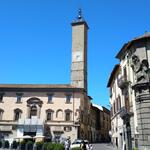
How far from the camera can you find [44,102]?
5169 centimetres

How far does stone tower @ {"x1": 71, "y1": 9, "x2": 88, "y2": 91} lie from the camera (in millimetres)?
58697

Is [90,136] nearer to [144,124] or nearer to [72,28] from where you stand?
[72,28]

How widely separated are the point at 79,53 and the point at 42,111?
17753 mm

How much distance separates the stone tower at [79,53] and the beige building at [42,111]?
17.3 ft

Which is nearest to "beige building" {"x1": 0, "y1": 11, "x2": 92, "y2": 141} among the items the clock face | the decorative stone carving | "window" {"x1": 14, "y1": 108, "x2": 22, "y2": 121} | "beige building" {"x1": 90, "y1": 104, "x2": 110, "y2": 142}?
"window" {"x1": 14, "y1": 108, "x2": 22, "y2": 121}

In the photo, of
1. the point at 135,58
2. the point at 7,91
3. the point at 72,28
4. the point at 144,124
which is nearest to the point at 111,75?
the point at 135,58

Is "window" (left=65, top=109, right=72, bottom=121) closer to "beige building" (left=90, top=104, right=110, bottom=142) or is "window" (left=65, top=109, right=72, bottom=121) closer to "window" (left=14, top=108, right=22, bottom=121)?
"window" (left=14, top=108, right=22, bottom=121)

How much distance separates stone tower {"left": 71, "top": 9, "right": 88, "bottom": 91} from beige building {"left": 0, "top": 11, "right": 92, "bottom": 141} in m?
5.27

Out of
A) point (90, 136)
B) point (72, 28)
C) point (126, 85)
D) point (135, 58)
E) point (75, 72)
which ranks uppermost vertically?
point (72, 28)

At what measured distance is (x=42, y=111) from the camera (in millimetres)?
51219

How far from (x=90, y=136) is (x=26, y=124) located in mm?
18135

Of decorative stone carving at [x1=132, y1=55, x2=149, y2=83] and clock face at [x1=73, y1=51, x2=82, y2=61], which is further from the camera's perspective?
clock face at [x1=73, y1=51, x2=82, y2=61]

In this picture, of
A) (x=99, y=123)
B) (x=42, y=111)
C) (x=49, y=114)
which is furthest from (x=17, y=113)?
(x=99, y=123)

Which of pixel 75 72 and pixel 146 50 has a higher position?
pixel 75 72
